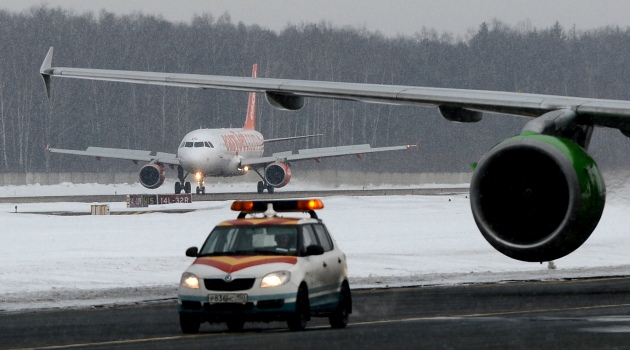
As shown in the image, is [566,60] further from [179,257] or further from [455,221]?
[179,257]

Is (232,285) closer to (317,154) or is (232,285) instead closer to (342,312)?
(342,312)

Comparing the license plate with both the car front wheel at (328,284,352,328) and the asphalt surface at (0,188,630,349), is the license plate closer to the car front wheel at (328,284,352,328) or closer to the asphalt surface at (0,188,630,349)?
the asphalt surface at (0,188,630,349)

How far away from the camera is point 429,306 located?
881 inches

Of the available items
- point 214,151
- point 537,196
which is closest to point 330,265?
point 537,196

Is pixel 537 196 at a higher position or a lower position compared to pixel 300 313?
higher

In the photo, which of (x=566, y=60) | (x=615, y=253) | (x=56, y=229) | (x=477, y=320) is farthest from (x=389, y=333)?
(x=566, y=60)

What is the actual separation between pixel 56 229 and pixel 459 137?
89.2 meters

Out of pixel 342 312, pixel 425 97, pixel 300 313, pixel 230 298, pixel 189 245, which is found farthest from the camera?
pixel 189 245

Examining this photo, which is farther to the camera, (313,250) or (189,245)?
(189,245)

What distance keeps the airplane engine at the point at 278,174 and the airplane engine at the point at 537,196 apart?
58797 mm

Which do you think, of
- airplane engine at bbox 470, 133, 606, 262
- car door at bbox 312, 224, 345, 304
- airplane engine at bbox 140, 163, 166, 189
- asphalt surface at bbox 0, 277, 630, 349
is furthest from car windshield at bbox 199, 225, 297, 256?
→ airplane engine at bbox 140, 163, 166, 189

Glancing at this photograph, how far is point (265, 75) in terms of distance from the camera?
132m

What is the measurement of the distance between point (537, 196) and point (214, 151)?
57876 mm

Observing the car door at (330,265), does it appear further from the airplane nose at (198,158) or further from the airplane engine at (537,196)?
the airplane nose at (198,158)
